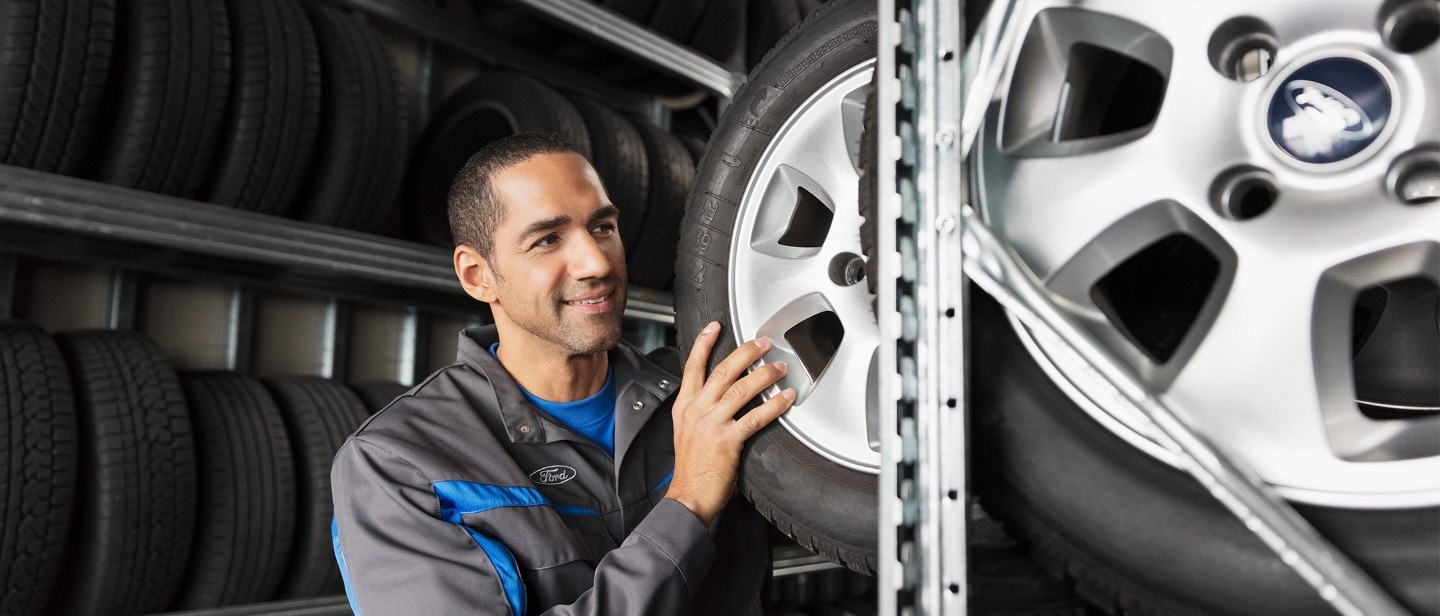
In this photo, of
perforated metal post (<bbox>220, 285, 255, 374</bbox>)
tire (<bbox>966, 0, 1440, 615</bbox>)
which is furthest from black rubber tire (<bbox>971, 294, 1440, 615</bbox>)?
perforated metal post (<bbox>220, 285, 255, 374</bbox>)

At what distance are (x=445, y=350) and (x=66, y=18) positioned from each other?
5.45 feet

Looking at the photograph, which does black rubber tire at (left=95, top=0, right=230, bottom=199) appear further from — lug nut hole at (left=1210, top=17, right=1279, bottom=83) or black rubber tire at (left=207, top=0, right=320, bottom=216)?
lug nut hole at (left=1210, top=17, right=1279, bottom=83)

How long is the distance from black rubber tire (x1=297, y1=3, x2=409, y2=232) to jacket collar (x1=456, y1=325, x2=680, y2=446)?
2.47 ft

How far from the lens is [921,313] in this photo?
84 cm

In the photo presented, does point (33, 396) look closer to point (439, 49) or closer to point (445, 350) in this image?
point (445, 350)

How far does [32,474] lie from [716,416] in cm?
142

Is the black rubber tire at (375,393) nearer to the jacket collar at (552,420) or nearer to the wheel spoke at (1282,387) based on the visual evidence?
the jacket collar at (552,420)

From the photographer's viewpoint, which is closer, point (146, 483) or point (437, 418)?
point (437, 418)

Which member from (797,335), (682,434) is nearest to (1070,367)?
(797,335)

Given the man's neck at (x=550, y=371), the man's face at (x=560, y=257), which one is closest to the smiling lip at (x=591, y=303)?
the man's face at (x=560, y=257)

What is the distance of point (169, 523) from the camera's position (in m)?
1.91

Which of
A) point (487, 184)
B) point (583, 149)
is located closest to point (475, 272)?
point (487, 184)

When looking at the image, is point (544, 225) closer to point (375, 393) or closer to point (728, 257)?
point (728, 257)

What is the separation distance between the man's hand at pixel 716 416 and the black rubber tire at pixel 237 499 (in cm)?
126
